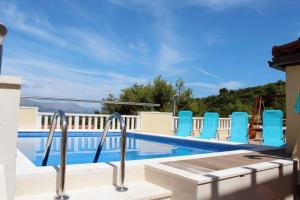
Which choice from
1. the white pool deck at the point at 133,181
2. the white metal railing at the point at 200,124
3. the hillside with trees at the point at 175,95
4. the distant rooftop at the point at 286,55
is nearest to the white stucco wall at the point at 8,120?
the white pool deck at the point at 133,181

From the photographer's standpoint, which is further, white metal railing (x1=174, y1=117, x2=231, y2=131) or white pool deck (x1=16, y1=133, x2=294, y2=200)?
white metal railing (x1=174, y1=117, x2=231, y2=131)

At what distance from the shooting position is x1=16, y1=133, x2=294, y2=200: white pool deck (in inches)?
109

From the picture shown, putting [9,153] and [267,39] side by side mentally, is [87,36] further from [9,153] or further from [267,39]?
[9,153]

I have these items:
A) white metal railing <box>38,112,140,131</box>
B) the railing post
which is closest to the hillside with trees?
white metal railing <box>38,112,140,131</box>

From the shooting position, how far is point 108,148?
7602 mm

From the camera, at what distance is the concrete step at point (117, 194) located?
2.73 metres

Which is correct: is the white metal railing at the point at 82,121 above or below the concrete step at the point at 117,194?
above

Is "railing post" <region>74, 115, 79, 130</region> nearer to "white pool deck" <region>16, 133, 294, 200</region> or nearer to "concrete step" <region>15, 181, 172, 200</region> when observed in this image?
"white pool deck" <region>16, 133, 294, 200</region>

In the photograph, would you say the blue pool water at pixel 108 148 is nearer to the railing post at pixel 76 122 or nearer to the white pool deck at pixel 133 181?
the railing post at pixel 76 122

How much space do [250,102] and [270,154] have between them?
18944 millimetres

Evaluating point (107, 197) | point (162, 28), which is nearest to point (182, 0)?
point (162, 28)

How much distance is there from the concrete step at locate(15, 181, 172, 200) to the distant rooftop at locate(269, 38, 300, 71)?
10.7 ft

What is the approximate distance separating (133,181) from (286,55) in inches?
136

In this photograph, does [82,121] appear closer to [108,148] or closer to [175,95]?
[108,148]
